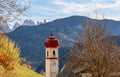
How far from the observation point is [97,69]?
34.0 m

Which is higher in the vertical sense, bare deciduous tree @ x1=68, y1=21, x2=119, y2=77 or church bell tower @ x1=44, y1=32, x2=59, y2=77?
bare deciduous tree @ x1=68, y1=21, x2=119, y2=77

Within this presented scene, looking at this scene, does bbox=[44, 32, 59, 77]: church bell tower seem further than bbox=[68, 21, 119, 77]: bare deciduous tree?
Yes

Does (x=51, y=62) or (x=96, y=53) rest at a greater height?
(x=96, y=53)

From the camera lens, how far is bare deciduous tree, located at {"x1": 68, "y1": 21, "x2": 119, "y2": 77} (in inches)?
1336

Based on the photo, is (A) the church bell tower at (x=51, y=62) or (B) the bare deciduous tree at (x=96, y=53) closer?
(B) the bare deciduous tree at (x=96, y=53)

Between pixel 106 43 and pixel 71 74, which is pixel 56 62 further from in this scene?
pixel 106 43

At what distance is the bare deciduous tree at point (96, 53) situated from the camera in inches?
1336

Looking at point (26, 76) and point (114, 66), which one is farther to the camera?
point (26, 76)

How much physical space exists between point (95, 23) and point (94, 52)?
4.16 m

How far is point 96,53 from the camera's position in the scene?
3419cm

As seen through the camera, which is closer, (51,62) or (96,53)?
(96,53)

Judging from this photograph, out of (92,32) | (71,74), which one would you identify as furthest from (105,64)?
(71,74)

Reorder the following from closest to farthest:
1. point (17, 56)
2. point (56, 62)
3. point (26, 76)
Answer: point (17, 56)
point (26, 76)
point (56, 62)

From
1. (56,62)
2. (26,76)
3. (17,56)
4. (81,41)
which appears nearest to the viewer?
(81,41)
